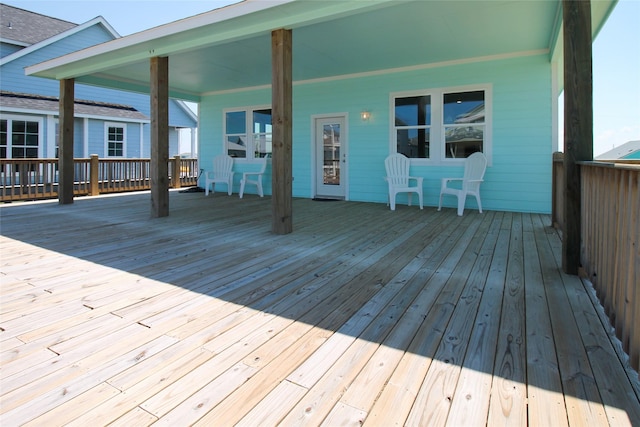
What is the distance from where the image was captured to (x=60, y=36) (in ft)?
36.8

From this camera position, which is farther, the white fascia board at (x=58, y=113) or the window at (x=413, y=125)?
the white fascia board at (x=58, y=113)

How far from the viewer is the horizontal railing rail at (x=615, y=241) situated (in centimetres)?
158

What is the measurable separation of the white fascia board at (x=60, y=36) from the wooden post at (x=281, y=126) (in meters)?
9.86

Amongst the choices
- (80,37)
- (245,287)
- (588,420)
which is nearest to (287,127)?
(245,287)

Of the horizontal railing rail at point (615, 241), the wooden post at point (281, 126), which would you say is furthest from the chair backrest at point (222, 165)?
the horizontal railing rail at point (615, 241)

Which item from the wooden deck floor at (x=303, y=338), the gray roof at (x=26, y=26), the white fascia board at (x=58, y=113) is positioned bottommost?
the wooden deck floor at (x=303, y=338)

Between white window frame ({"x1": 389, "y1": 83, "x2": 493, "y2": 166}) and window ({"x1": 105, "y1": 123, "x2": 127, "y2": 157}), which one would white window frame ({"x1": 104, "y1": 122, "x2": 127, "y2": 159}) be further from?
white window frame ({"x1": 389, "y1": 83, "x2": 493, "y2": 166})

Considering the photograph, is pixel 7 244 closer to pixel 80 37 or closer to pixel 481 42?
pixel 481 42

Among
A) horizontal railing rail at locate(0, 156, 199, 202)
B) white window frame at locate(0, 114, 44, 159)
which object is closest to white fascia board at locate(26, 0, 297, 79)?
horizontal railing rail at locate(0, 156, 199, 202)

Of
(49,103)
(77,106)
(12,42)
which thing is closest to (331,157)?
(77,106)

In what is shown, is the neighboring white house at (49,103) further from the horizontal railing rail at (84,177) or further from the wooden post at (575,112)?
the wooden post at (575,112)

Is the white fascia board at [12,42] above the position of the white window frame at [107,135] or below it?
above

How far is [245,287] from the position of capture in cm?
256

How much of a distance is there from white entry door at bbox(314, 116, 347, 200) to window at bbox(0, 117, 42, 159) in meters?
7.98
